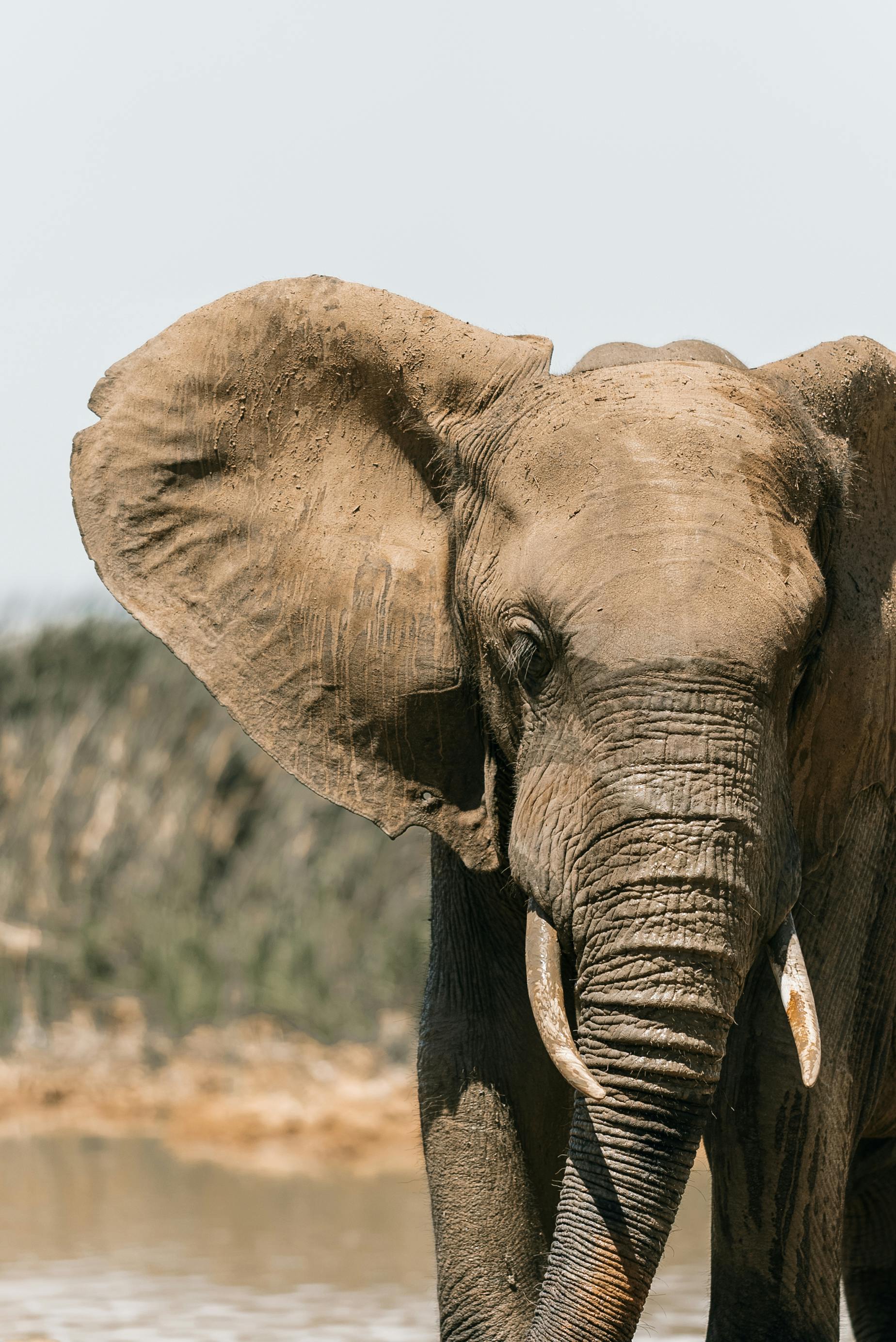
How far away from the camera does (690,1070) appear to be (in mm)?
3600

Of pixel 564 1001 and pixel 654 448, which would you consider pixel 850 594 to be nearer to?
pixel 654 448

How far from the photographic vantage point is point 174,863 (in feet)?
39.5

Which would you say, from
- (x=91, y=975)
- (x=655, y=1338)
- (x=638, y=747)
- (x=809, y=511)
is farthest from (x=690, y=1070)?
(x=91, y=975)

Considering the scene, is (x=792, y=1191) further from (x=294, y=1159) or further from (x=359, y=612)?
(x=294, y=1159)

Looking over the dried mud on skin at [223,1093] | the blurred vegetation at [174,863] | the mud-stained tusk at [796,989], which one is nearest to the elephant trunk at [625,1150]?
the mud-stained tusk at [796,989]

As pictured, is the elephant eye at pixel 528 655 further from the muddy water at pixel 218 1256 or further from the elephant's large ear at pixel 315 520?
the muddy water at pixel 218 1256

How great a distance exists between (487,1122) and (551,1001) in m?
0.83

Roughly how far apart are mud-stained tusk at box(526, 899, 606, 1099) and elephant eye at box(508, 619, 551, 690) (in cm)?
40

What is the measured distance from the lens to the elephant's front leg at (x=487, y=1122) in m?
4.47

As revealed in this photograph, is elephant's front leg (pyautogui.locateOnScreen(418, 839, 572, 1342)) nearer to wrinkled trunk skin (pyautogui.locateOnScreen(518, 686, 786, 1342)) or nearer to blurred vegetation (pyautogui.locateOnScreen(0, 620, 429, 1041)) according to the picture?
wrinkled trunk skin (pyautogui.locateOnScreen(518, 686, 786, 1342))

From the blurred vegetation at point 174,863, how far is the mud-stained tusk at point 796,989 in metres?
6.80

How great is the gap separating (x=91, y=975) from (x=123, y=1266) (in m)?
4.09

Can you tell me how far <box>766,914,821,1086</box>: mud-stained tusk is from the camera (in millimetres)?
3666

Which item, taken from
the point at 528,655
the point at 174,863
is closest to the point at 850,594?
the point at 528,655
